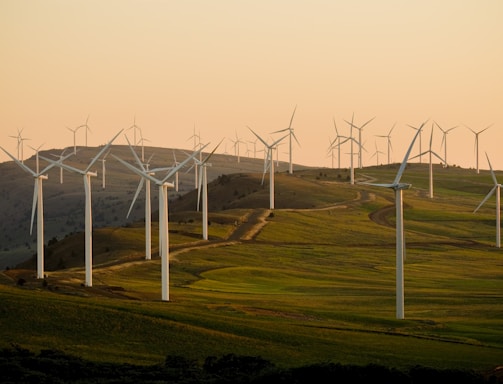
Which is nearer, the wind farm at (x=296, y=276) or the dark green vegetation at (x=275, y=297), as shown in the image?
the dark green vegetation at (x=275, y=297)

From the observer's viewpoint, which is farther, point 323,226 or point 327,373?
point 323,226

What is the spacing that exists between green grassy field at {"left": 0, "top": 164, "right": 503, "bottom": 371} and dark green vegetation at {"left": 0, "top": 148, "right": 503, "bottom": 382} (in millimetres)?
158

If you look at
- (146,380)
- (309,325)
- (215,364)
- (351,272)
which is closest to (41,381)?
(146,380)

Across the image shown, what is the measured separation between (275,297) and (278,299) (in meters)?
A: 2.88

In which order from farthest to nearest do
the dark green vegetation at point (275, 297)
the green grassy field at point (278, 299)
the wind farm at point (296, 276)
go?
the wind farm at point (296, 276) < the green grassy field at point (278, 299) < the dark green vegetation at point (275, 297)

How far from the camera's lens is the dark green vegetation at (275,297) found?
196ft

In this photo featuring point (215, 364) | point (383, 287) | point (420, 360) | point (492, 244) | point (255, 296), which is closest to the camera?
point (215, 364)

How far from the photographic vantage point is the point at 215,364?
52.2m

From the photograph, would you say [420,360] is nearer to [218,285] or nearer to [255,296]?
[255,296]

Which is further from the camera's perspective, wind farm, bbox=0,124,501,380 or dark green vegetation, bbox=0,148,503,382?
wind farm, bbox=0,124,501,380

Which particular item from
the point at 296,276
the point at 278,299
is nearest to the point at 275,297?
the point at 278,299

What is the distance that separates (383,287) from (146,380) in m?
64.2

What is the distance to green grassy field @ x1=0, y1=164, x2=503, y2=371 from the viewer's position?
60.0 metres

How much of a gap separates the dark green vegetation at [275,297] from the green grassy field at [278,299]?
0.16 meters
